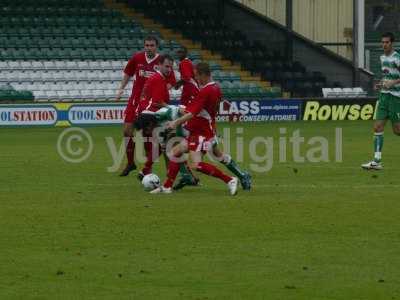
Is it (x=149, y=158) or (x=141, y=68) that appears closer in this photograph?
(x=149, y=158)

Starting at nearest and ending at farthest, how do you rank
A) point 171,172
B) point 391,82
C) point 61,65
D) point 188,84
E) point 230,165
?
point 171,172 < point 230,165 < point 188,84 < point 391,82 < point 61,65

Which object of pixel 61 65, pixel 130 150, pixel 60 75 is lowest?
pixel 60 75

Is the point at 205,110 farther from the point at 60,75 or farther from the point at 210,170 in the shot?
the point at 60,75

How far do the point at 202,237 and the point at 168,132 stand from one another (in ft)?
16.9

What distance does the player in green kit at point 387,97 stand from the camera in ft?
69.4

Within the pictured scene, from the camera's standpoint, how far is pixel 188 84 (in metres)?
19.4

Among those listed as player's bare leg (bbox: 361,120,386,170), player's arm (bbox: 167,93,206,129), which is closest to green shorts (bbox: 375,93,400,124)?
player's bare leg (bbox: 361,120,386,170)

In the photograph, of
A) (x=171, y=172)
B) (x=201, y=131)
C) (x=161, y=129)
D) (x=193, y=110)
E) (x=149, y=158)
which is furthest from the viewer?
(x=149, y=158)

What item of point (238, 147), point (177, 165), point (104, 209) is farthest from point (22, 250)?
point (238, 147)

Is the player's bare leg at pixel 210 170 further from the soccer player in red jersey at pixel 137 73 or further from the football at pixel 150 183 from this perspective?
the soccer player in red jersey at pixel 137 73

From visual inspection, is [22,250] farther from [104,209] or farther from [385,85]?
[385,85]

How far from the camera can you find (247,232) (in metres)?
13.3

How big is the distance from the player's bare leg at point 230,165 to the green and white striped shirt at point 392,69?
4.78 metres

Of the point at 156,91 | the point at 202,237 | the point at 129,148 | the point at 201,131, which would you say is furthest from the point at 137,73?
the point at 202,237
